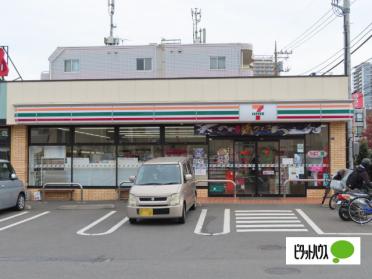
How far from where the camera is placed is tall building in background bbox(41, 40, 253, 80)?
130ft

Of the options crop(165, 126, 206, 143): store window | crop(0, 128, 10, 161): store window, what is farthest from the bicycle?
crop(0, 128, 10, 161): store window

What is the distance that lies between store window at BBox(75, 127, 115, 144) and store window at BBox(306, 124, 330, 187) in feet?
26.2

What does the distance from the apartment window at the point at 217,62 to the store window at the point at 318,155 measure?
68.5 ft

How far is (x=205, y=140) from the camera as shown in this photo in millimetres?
20125

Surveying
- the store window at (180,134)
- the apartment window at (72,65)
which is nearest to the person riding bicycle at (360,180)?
the store window at (180,134)

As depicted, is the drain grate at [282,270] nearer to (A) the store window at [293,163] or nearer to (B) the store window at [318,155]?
(A) the store window at [293,163]

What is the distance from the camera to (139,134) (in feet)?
67.0

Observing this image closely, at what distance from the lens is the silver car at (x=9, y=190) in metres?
16.3

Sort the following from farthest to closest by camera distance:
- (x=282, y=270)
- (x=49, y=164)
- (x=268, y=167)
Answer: (x=49, y=164)
(x=268, y=167)
(x=282, y=270)

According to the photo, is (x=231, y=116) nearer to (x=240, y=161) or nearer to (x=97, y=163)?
(x=240, y=161)

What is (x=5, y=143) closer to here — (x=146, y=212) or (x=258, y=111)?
(x=146, y=212)

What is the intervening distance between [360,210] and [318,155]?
636 centimetres

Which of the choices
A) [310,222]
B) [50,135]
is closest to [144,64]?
[50,135]

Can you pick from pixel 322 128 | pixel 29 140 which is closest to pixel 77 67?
pixel 29 140
